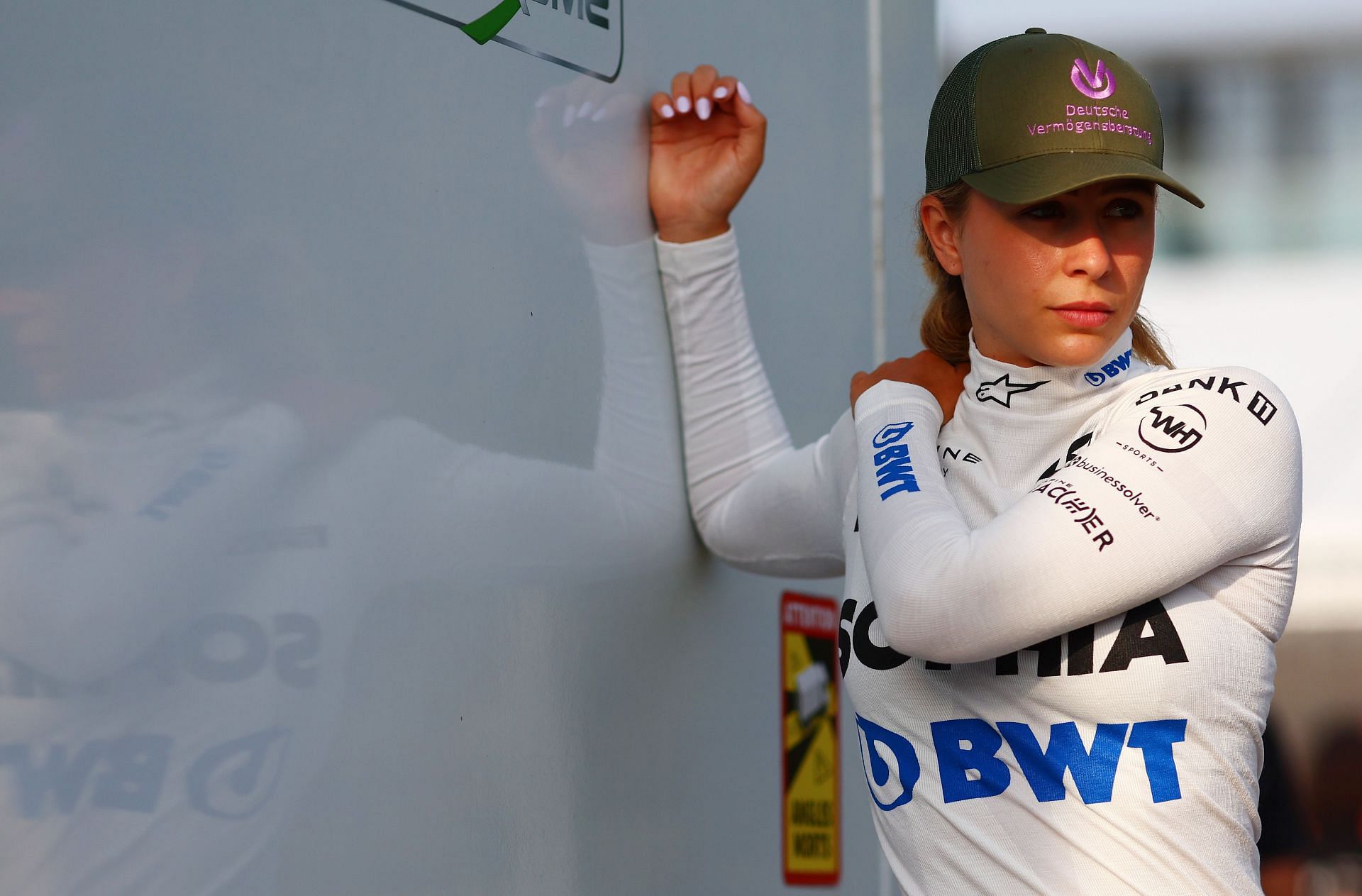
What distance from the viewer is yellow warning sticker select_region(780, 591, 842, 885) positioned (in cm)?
232

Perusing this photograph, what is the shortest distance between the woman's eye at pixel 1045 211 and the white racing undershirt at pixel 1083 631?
0.17 metres

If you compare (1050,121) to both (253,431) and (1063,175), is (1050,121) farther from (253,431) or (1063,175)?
(253,431)

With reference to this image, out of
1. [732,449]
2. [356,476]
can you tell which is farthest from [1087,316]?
[356,476]

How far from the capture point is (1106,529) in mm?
1489

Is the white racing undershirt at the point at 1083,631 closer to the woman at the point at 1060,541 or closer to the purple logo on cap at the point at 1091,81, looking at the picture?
the woman at the point at 1060,541

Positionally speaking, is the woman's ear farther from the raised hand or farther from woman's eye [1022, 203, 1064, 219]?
the raised hand

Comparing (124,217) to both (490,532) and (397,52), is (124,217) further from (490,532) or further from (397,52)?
(490,532)

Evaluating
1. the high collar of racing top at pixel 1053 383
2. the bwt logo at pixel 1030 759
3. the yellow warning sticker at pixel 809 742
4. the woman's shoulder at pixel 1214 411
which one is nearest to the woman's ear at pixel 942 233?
the high collar of racing top at pixel 1053 383

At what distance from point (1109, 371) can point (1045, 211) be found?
186 mm

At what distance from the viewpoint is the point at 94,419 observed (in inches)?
47.2

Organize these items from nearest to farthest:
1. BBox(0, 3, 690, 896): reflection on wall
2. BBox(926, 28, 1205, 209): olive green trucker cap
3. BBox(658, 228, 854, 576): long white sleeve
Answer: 1. BBox(0, 3, 690, 896): reflection on wall
2. BBox(926, 28, 1205, 209): olive green trucker cap
3. BBox(658, 228, 854, 576): long white sleeve

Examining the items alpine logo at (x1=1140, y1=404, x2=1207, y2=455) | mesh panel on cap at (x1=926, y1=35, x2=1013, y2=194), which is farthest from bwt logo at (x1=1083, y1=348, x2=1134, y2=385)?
mesh panel on cap at (x1=926, y1=35, x2=1013, y2=194)

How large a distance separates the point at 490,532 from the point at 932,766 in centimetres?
52

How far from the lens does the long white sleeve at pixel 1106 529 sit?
1.48 m
